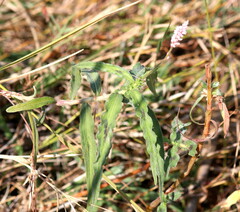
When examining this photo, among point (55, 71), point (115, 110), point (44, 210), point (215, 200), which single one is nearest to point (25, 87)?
point (55, 71)

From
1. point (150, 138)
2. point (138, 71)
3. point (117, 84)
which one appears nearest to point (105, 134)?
point (150, 138)

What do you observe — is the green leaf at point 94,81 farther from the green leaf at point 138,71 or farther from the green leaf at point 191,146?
the green leaf at point 191,146

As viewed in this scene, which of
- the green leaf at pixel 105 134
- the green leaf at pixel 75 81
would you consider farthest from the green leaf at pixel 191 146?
the green leaf at pixel 75 81

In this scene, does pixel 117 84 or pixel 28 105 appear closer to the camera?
pixel 28 105

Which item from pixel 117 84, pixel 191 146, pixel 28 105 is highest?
pixel 117 84

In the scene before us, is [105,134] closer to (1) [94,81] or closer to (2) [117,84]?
(1) [94,81]
